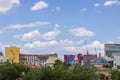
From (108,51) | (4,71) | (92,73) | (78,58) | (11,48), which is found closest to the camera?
(92,73)

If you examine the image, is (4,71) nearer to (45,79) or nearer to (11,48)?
(45,79)

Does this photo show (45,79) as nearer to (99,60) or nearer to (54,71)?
(54,71)

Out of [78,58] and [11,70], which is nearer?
[11,70]

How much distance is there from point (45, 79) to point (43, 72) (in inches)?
29.3

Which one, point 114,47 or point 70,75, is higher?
point 114,47

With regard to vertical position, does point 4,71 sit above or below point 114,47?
below

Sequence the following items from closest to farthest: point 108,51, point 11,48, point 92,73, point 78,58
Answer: point 92,73, point 11,48, point 78,58, point 108,51

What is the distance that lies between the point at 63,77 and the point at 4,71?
759 inches

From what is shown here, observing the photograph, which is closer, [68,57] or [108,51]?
[68,57]

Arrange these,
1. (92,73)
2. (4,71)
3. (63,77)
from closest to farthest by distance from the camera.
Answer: (63,77)
(92,73)
(4,71)

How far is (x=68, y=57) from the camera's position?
174 metres

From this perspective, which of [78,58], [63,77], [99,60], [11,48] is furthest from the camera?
[78,58]

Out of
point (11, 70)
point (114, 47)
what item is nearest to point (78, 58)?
point (114, 47)

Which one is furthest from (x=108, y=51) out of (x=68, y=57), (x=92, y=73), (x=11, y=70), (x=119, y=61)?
(x=92, y=73)
